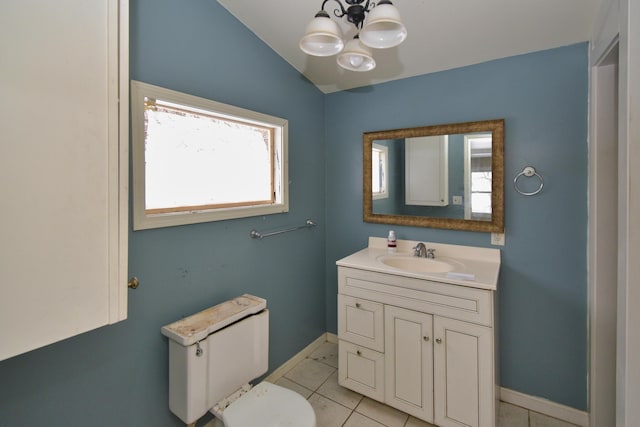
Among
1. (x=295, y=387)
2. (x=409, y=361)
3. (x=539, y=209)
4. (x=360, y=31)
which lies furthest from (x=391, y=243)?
(x=360, y=31)

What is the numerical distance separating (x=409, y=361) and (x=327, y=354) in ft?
2.99

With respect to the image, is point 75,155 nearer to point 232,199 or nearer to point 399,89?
point 232,199

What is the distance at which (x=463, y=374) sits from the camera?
157 centimetres

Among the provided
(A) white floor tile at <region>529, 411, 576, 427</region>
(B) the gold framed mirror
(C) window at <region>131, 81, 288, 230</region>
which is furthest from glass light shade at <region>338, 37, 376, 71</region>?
(A) white floor tile at <region>529, 411, 576, 427</region>

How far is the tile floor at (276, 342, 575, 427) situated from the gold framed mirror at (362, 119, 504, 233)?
3.50ft

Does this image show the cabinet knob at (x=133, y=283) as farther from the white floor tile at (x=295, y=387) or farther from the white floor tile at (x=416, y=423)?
the white floor tile at (x=416, y=423)

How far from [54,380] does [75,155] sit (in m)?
Answer: 0.91

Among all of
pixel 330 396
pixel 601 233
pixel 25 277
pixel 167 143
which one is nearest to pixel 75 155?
pixel 25 277

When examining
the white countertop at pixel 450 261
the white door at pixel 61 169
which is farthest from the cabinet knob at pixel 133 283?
the white countertop at pixel 450 261

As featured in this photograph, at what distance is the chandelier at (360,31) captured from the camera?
112cm

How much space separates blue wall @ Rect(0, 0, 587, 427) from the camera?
1.30 meters

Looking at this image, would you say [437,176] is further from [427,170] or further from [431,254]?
[431,254]

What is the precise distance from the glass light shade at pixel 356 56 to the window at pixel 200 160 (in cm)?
68

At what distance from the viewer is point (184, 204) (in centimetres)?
162
